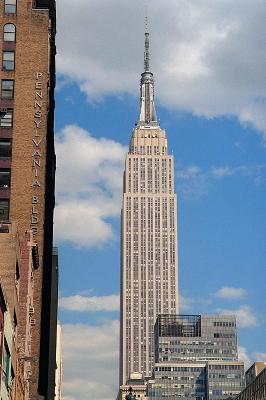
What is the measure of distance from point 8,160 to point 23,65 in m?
10.0

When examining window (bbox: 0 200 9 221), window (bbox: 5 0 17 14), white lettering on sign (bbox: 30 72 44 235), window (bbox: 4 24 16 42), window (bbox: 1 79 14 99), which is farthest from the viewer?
window (bbox: 5 0 17 14)

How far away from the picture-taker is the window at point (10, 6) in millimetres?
93938

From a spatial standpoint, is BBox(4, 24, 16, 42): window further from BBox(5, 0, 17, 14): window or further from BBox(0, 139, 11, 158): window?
BBox(0, 139, 11, 158): window

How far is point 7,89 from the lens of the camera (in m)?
90.3

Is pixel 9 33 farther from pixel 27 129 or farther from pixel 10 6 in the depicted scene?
pixel 27 129

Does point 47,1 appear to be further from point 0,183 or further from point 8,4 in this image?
point 0,183

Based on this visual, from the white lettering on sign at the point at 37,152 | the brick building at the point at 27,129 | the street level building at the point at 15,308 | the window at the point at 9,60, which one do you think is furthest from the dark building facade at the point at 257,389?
the window at the point at 9,60

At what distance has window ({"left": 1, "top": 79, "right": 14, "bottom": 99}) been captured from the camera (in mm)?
90062

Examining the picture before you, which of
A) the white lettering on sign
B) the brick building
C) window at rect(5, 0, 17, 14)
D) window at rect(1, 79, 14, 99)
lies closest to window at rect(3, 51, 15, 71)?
the brick building

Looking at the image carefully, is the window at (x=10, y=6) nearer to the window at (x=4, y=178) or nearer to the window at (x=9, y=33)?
the window at (x=9, y=33)

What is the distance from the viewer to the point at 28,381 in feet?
254

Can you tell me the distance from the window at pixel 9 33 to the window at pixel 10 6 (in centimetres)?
180

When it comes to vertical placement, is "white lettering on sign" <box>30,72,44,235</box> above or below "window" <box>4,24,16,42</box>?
below

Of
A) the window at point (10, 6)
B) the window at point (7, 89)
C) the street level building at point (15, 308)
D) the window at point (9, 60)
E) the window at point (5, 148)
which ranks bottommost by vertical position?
the street level building at point (15, 308)
